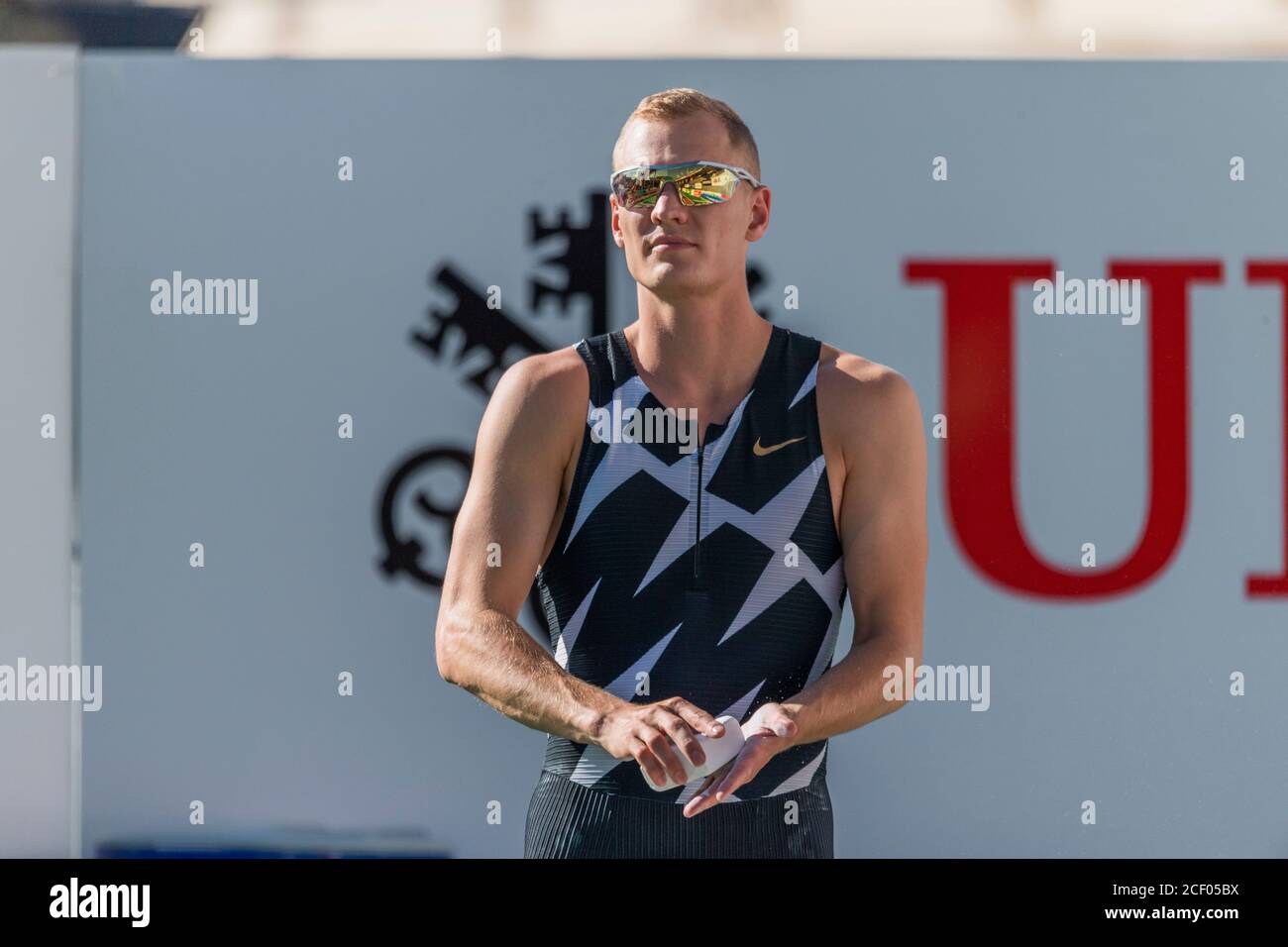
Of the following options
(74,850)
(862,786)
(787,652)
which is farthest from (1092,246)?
(74,850)

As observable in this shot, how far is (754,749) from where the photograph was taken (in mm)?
1901

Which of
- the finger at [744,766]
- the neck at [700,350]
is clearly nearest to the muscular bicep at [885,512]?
the neck at [700,350]

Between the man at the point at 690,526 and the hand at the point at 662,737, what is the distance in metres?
0.17

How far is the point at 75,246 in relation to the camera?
3176mm

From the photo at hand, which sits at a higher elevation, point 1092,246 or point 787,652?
point 1092,246

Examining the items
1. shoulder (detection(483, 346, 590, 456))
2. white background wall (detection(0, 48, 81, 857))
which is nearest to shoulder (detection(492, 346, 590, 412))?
shoulder (detection(483, 346, 590, 456))

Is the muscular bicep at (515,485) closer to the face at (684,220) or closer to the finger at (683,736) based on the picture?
the face at (684,220)

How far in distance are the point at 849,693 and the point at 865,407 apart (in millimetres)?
469

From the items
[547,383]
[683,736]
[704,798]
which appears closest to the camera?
[683,736]

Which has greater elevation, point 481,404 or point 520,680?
point 481,404

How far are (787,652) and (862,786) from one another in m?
1.14

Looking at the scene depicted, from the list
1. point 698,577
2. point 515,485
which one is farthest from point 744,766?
point 515,485

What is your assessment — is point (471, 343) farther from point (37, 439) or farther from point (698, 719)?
point (698, 719)
